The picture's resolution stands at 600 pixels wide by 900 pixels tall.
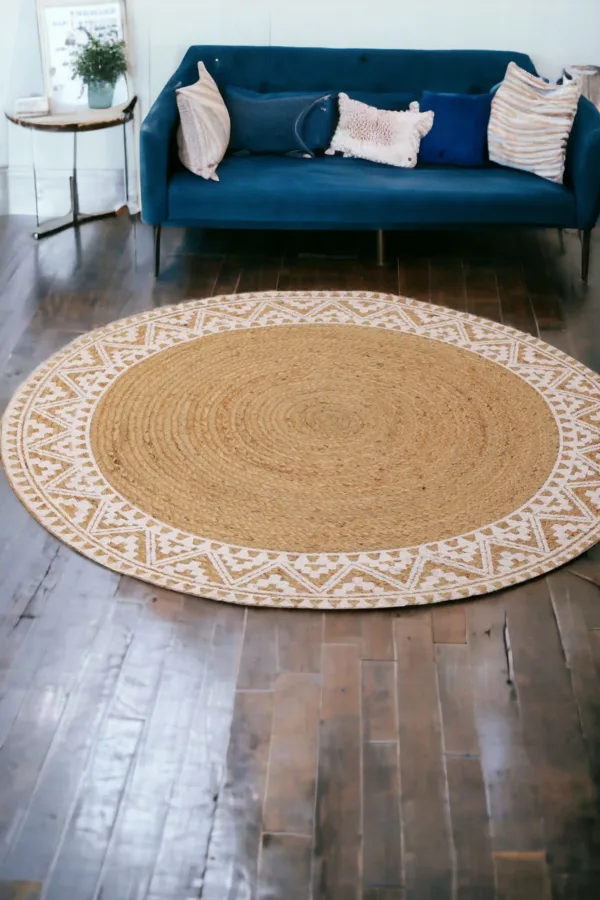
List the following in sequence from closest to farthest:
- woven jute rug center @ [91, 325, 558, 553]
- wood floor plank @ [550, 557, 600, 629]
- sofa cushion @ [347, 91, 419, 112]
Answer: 1. wood floor plank @ [550, 557, 600, 629]
2. woven jute rug center @ [91, 325, 558, 553]
3. sofa cushion @ [347, 91, 419, 112]

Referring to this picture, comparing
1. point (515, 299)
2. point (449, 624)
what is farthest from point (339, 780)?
point (515, 299)

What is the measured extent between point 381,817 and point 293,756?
9.6 inches

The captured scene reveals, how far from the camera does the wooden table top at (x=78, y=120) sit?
4812 mm

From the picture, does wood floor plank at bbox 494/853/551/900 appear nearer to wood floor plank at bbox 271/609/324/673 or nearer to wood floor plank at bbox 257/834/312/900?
wood floor plank at bbox 257/834/312/900

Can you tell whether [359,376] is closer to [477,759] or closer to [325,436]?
[325,436]

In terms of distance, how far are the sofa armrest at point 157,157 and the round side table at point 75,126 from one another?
15.6 inches

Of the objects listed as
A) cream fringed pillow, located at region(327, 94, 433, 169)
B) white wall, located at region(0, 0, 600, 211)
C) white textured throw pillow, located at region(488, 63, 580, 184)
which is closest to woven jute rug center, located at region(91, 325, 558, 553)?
cream fringed pillow, located at region(327, 94, 433, 169)

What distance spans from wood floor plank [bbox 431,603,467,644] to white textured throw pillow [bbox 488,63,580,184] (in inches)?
96.9

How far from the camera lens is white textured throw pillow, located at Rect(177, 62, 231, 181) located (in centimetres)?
461

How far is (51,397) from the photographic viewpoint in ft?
12.3

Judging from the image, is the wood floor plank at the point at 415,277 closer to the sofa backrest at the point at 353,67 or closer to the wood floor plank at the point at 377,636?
the sofa backrest at the point at 353,67

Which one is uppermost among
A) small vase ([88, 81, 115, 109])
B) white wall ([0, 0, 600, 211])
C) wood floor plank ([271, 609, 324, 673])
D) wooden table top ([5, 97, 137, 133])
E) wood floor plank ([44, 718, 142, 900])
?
white wall ([0, 0, 600, 211])

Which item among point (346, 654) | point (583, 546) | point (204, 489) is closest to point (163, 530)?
point (204, 489)

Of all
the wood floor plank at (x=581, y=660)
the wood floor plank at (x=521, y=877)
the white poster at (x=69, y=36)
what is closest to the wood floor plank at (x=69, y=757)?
the wood floor plank at (x=521, y=877)
